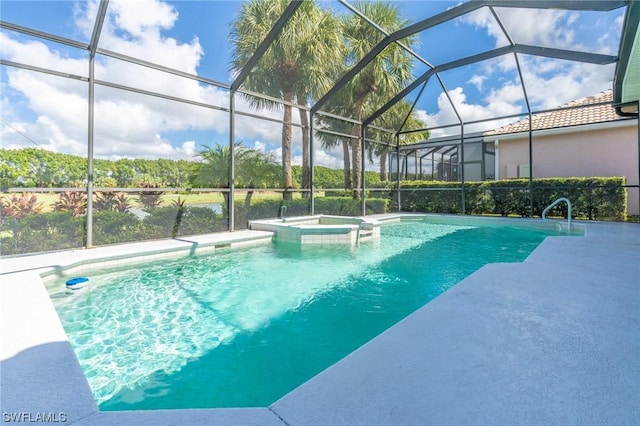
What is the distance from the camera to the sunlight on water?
2.58 m

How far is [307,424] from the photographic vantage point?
1.36 meters

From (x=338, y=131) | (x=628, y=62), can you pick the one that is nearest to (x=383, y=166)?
(x=338, y=131)

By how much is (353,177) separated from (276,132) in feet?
13.0

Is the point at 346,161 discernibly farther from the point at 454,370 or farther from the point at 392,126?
the point at 454,370

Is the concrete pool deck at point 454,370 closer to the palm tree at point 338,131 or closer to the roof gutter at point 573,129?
the palm tree at point 338,131

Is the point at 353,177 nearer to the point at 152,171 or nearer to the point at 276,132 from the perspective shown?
the point at 276,132

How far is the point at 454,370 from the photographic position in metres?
1.76

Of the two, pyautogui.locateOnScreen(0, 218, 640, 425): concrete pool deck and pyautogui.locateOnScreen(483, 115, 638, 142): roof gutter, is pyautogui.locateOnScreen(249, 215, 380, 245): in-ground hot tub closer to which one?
pyautogui.locateOnScreen(0, 218, 640, 425): concrete pool deck

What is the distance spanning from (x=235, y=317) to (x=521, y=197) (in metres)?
11.2

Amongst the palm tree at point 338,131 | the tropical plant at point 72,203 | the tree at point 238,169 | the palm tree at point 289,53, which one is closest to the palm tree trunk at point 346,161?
the palm tree at point 338,131

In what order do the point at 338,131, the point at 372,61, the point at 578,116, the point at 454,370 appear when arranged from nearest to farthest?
1. the point at 454,370
2. the point at 372,61
3. the point at 338,131
4. the point at 578,116

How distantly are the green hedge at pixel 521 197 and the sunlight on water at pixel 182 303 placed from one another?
737 cm

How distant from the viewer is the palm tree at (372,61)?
10616mm

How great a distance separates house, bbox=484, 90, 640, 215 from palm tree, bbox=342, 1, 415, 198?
16.0ft
